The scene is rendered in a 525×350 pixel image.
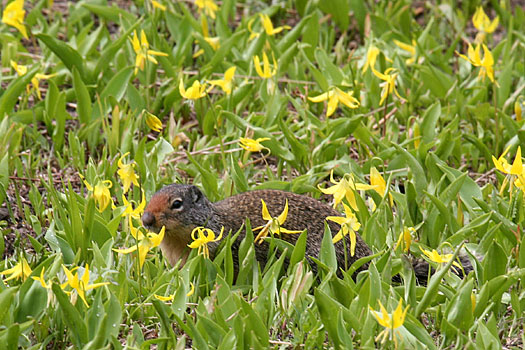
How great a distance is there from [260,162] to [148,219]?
70.0 inches

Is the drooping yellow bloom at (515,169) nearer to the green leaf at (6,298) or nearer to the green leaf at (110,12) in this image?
the green leaf at (6,298)

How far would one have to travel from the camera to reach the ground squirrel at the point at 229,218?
4488 millimetres

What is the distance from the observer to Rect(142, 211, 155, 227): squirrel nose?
4418 millimetres

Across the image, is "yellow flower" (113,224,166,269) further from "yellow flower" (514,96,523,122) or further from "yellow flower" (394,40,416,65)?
"yellow flower" (394,40,416,65)

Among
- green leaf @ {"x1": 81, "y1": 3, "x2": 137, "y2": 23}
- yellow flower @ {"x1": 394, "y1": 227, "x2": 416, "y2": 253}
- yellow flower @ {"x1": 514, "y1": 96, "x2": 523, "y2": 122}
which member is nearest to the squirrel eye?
yellow flower @ {"x1": 394, "y1": 227, "x2": 416, "y2": 253}

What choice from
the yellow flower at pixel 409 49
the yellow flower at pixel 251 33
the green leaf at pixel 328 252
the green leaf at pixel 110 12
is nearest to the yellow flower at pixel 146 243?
the green leaf at pixel 328 252

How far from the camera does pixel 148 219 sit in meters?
4.42

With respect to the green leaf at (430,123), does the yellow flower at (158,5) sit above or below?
above

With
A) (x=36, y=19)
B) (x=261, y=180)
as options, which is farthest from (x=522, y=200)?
(x=36, y=19)

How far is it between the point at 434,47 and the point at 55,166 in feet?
10.3

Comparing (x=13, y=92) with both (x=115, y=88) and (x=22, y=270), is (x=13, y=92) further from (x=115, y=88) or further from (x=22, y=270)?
(x=22, y=270)

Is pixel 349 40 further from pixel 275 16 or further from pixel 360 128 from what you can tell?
pixel 360 128

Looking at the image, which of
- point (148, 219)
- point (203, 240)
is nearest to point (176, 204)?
point (148, 219)

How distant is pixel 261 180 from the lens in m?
5.82
